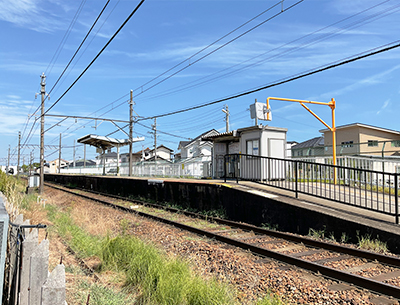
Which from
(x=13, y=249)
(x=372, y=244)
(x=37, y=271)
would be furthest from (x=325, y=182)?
(x=37, y=271)

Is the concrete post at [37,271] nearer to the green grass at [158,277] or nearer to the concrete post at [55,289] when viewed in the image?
the concrete post at [55,289]

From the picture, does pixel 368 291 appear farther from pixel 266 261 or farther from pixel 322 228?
pixel 322 228

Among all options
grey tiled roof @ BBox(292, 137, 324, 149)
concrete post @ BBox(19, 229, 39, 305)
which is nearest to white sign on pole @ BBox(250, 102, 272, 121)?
concrete post @ BBox(19, 229, 39, 305)

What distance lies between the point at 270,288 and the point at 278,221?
5073mm

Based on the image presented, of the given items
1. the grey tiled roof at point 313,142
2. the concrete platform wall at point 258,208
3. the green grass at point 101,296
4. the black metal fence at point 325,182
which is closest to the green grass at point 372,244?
the concrete platform wall at point 258,208

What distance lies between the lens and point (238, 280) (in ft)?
18.8

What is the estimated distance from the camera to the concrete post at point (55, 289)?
2.58 m

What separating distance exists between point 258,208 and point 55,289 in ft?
29.9

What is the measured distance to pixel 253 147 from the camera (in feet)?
54.3

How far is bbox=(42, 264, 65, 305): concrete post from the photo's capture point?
A: 2.58 metres

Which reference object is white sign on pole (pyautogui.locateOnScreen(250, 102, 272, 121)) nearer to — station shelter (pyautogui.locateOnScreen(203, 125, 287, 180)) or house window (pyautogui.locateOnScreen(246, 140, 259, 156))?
station shelter (pyautogui.locateOnScreen(203, 125, 287, 180))

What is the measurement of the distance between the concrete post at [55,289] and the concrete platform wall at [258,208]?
6.93 meters

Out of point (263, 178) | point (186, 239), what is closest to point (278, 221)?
point (186, 239)

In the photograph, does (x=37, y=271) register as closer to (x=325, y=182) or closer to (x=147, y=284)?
(x=147, y=284)
